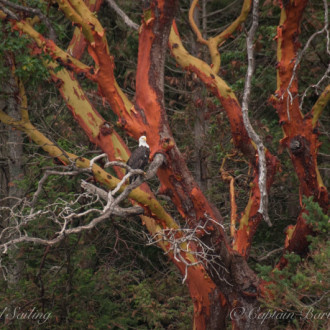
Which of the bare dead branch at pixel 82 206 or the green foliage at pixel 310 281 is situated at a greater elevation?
the bare dead branch at pixel 82 206

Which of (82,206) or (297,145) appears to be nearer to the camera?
(82,206)

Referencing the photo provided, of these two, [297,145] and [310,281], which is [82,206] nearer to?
[310,281]

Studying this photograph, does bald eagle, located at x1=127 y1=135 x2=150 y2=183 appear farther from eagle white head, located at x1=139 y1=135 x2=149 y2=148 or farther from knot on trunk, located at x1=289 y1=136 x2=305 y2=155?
knot on trunk, located at x1=289 y1=136 x2=305 y2=155

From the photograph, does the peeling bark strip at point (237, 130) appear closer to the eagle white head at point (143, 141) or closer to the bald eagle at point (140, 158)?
the eagle white head at point (143, 141)

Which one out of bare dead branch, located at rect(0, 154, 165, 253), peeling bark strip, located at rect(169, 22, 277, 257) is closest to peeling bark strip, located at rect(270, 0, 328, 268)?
peeling bark strip, located at rect(169, 22, 277, 257)

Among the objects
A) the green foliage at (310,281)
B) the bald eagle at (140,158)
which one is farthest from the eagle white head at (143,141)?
the green foliage at (310,281)

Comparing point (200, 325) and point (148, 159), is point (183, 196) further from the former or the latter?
point (200, 325)

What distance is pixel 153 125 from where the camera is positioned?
21.5 ft

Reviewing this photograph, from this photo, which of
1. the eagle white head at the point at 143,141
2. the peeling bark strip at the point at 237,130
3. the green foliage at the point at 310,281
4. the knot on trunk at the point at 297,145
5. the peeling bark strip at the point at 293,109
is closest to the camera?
the green foliage at the point at 310,281

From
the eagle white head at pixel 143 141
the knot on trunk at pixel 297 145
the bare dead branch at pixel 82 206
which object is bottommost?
the knot on trunk at pixel 297 145

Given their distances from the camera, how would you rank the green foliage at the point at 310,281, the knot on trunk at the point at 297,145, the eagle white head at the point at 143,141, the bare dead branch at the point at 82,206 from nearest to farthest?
1. the bare dead branch at the point at 82,206
2. the green foliage at the point at 310,281
3. the eagle white head at the point at 143,141
4. the knot on trunk at the point at 297,145

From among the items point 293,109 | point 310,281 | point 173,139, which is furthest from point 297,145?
point 310,281

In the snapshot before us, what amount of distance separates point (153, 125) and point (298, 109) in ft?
5.87

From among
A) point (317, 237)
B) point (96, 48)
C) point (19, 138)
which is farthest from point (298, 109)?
point (19, 138)
